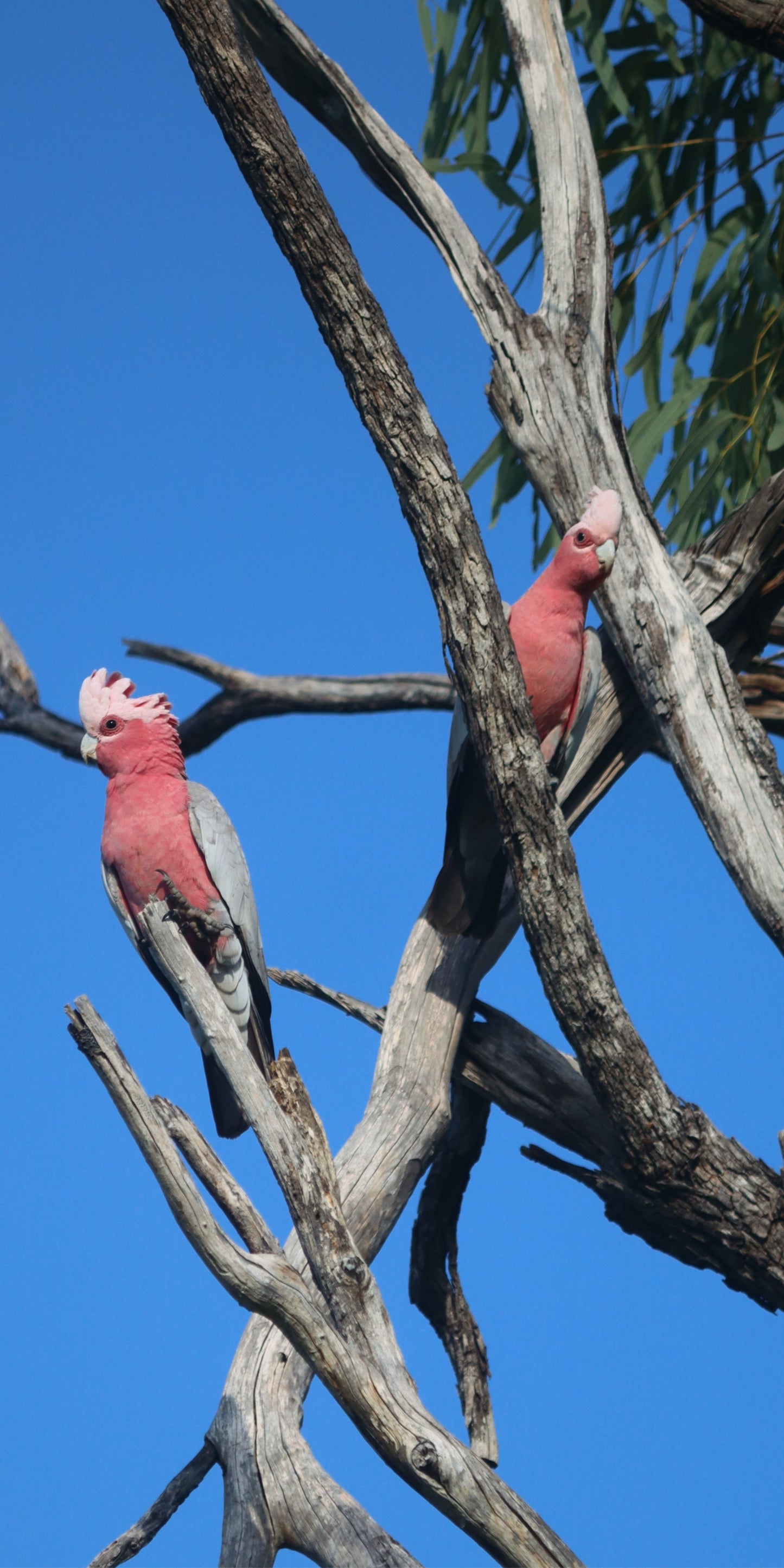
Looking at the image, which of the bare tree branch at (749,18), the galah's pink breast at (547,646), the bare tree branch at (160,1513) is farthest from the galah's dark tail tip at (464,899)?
the bare tree branch at (749,18)

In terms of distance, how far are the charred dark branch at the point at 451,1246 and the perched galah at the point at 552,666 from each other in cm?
83

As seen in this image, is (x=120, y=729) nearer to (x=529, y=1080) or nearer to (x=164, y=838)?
(x=164, y=838)

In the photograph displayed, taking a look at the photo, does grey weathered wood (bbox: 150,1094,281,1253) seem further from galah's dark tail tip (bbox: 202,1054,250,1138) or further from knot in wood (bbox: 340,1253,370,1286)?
galah's dark tail tip (bbox: 202,1054,250,1138)

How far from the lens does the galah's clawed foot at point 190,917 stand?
2.44m

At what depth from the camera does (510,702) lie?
230 cm

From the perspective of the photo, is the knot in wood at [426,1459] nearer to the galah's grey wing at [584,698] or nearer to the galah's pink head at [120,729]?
the galah's pink head at [120,729]

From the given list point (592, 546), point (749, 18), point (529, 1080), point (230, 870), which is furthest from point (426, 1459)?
point (749, 18)

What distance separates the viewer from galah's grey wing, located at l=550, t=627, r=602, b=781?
9.19 feet

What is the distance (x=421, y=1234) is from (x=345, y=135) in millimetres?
2984

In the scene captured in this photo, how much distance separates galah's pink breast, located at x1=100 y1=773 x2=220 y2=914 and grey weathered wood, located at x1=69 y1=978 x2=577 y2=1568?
528 mm

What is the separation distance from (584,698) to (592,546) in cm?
36

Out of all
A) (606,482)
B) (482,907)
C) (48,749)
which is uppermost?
(606,482)

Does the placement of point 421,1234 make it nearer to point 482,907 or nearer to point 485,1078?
point 485,1078

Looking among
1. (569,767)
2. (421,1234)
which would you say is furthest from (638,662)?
(421,1234)
